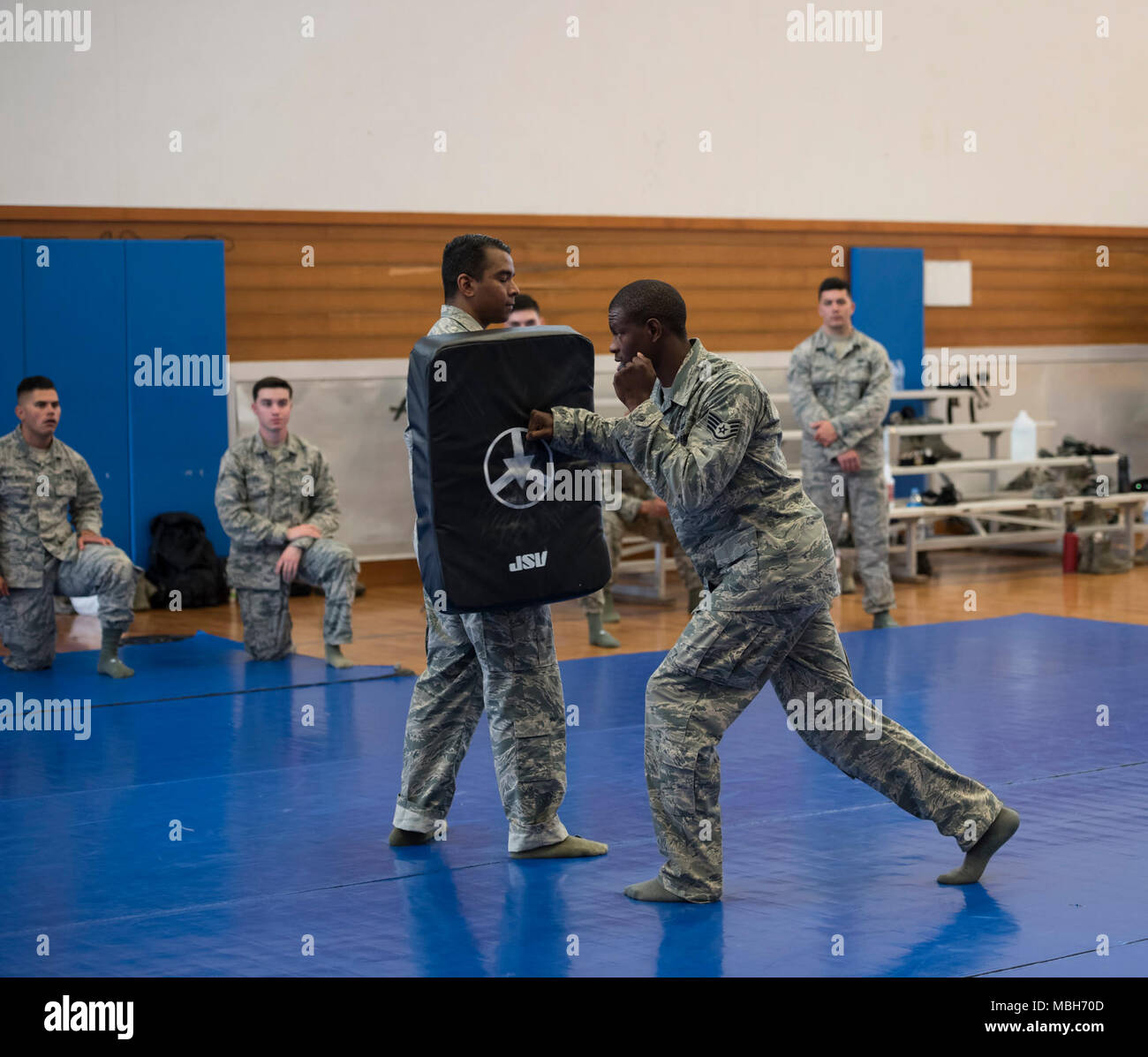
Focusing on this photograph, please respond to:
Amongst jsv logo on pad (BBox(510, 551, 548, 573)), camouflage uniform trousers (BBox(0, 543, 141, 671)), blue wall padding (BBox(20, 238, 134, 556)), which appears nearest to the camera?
jsv logo on pad (BBox(510, 551, 548, 573))

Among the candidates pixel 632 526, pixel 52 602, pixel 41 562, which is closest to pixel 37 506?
pixel 41 562

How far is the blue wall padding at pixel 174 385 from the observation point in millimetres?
10164

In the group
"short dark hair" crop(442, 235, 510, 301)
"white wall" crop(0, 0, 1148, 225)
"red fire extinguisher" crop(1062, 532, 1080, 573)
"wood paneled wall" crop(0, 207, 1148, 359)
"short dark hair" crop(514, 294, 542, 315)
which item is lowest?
"red fire extinguisher" crop(1062, 532, 1080, 573)

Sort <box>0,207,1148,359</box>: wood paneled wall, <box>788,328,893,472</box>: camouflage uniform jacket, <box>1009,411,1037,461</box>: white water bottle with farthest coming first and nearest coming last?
<box>1009,411,1037,461</box>: white water bottle
<box>0,207,1148,359</box>: wood paneled wall
<box>788,328,893,472</box>: camouflage uniform jacket

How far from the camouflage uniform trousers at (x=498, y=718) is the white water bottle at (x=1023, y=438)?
29.0ft

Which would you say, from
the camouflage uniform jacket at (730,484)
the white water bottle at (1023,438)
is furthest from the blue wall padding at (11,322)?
the white water bottle at (1023,438)

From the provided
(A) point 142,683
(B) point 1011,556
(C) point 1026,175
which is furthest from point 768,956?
(C) point 1026,175

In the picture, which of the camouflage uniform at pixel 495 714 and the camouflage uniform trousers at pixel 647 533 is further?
the camouflage uniform trousers at pixel 647 533

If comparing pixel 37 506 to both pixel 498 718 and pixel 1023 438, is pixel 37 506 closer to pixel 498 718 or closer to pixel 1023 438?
pixel 498 718

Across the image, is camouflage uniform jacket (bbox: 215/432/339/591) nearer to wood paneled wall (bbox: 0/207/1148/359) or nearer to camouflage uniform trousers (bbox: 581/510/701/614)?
camouflage uniform trousers (bbox: 581/510/701/614)

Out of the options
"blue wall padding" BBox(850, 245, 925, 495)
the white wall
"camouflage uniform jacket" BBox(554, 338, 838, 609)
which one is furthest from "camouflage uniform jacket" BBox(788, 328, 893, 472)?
"camouflage uniform jacket" BBox(554, 338, 838, 609)

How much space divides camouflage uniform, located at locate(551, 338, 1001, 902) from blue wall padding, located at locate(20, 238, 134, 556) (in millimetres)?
6897

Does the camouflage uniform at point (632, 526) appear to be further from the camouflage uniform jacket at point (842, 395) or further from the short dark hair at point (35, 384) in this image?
the short dark hair at point (35, 384)

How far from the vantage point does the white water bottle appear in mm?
12445
